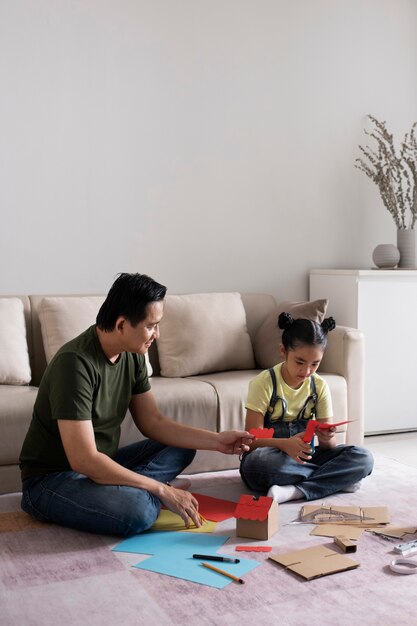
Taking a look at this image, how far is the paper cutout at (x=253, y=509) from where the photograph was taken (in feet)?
8.21

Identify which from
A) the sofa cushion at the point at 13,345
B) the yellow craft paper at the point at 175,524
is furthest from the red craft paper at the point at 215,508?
the sofa cushion at the point at 13,345

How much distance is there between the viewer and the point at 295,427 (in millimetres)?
3084

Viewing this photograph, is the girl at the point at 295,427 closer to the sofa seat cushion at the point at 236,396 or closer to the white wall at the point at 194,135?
A: the sofa seat cushion at the point at 236,396

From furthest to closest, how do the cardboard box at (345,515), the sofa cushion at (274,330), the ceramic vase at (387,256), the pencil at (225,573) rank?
1. the ceramic vase at (387,256)
2. the sofa cushion at (274,330)
3. the cardboard box at (345,515)
4. the pencil at (225,573)

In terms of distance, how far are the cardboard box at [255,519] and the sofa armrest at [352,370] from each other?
49.6 inches

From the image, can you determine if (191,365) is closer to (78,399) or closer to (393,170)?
(78,399)

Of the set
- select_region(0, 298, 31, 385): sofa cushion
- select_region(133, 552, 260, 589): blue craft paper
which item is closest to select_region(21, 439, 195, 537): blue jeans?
select_region(133, 552, 260, 589): blue craft paper

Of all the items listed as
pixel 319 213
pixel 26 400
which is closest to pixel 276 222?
pixel 319 213

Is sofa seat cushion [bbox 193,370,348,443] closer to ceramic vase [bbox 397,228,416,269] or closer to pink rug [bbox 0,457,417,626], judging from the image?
pink rug [bbox 0,457,417,626]

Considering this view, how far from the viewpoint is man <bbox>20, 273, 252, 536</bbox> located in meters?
2.46

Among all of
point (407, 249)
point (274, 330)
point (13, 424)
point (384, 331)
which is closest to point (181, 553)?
point (13, 424)

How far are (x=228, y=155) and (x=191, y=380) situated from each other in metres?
1.42

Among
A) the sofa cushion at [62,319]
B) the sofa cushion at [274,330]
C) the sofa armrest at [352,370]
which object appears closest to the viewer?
the sofa cushion at [62,319]

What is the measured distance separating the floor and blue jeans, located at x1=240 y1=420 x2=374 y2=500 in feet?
2.34
